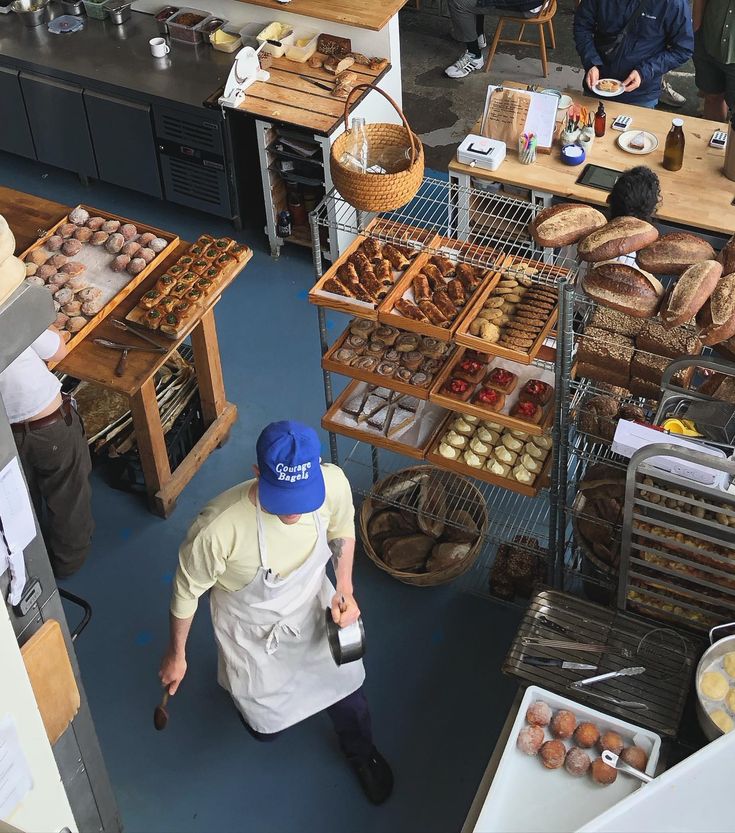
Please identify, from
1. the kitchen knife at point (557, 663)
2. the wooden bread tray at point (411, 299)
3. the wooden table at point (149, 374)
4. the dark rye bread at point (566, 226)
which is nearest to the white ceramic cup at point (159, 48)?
the wooden table at point (149, 374)

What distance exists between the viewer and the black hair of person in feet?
10.5

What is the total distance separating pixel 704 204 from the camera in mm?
5016

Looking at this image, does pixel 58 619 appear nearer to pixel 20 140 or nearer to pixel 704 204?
pixel 704 204

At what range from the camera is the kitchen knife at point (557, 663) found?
11.5ft

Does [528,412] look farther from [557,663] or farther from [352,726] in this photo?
[352,726]

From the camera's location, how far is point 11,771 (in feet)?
7.70

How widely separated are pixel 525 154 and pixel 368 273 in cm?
178

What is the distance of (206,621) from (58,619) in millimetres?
1585

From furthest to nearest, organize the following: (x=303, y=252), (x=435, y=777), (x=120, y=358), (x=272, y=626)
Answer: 1. (x=303, y=252)
2. (x=120, y=358)
3. (x=435, y=777)
4. (x=272, y=626)

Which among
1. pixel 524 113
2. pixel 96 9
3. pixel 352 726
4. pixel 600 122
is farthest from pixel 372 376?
pixel 96 9

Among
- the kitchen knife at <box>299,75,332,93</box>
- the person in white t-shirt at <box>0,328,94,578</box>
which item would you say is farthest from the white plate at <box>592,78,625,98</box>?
the person in white t-shirt at <box>0,328,94,578</box>

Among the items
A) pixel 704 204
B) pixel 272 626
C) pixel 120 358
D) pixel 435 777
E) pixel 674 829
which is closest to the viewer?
pixel 674 829

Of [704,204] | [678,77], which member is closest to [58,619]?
[704,204]

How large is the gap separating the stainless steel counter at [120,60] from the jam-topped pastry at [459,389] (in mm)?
2799
